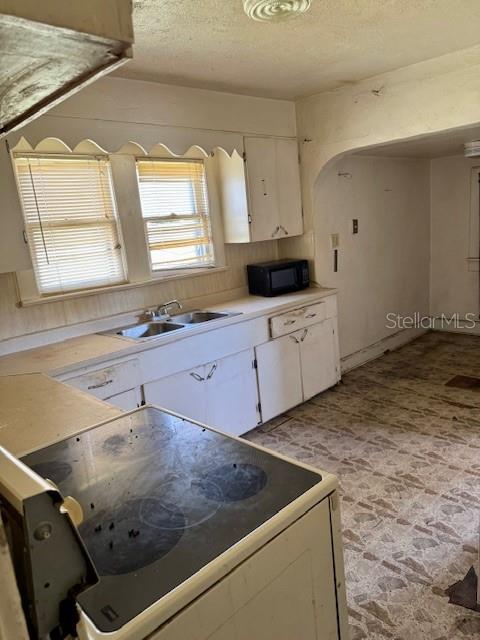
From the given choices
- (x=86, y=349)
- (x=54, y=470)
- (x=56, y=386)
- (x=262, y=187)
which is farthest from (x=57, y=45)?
(x=262, y=187)

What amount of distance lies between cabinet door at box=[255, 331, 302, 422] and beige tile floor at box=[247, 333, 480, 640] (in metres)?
0.15

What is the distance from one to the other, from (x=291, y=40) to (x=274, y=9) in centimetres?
50

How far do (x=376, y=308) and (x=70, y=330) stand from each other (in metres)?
3.32

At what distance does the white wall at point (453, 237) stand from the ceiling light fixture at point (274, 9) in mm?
3946

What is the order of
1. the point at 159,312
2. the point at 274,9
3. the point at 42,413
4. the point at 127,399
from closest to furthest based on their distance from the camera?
the point at 42,413 → the point at 274,9 → the point at 127,399 → the point at 159,312

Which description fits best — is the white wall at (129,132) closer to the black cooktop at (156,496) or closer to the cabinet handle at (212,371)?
the cabinet handle at (212,371)

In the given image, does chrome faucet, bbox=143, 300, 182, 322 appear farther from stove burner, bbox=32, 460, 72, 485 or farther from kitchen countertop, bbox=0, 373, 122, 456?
stove burner, bbox=32, 460, 72, 485

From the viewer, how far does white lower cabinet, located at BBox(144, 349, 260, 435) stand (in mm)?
2746

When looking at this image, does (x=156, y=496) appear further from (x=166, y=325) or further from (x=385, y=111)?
(x=385, y=111)

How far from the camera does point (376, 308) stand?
489 centimetres

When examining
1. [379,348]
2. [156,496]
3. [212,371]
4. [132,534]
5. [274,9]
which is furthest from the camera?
[379,348]

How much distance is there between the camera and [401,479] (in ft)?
8.57

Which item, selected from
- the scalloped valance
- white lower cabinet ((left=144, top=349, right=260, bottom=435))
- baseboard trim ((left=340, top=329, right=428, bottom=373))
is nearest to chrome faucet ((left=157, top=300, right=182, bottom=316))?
white lower cabinet ((left=144, top=349, right=260, bottom=435))

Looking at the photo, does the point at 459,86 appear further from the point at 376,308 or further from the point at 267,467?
the point at 267,467
